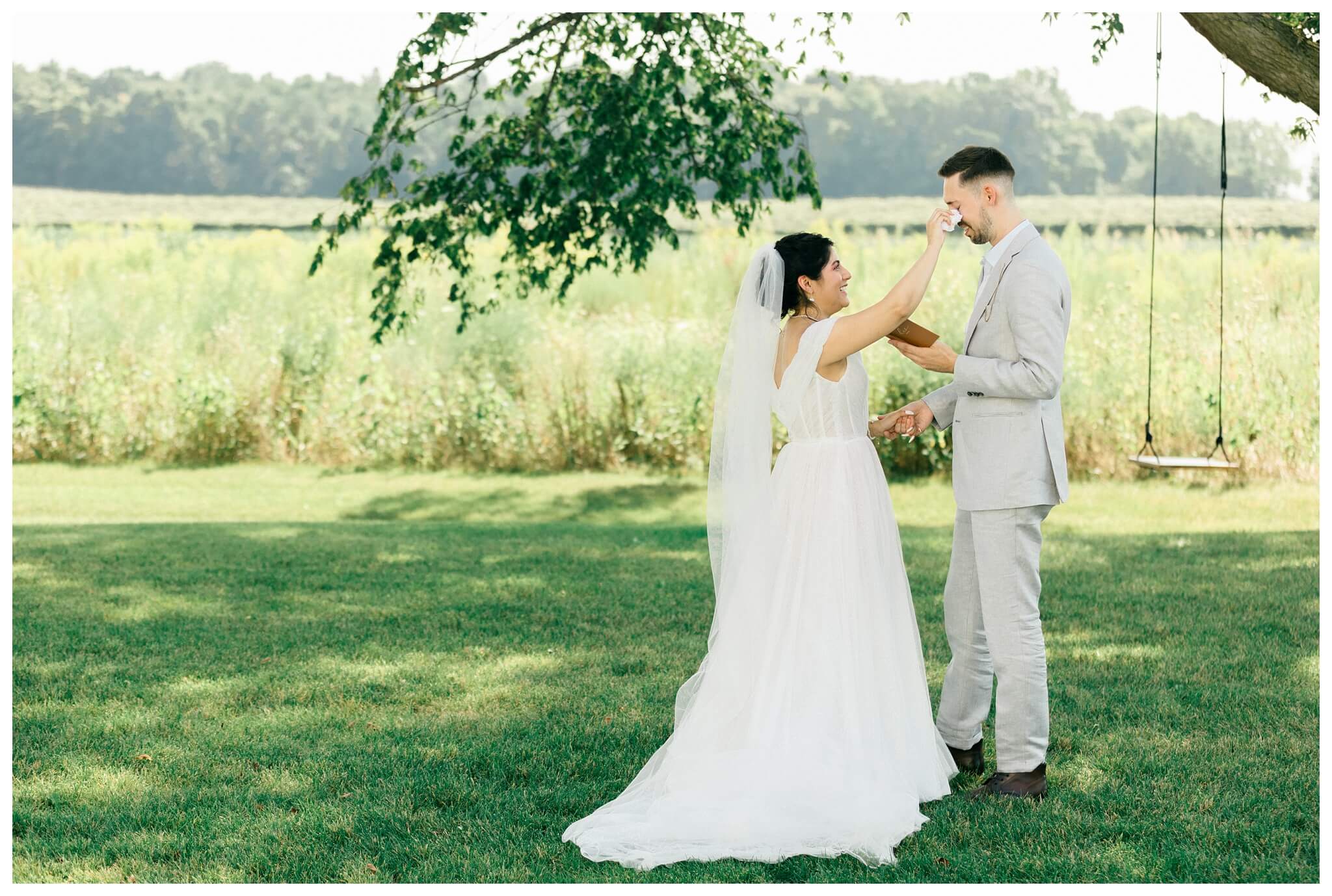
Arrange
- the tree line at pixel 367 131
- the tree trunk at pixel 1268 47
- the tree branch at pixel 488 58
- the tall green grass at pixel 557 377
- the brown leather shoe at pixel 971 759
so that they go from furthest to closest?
1. the tree line at pixel 367 131
2. the tall green grass at pixel 557 377
3. the tree branch at pixel 488 58
4. the tree trunk at pixel 1268 47
5. the brown leather shoe at pixel 971 759

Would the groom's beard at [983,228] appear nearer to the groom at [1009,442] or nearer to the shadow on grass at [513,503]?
the groom at [1009,442]

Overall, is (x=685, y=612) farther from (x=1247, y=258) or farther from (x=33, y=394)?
(x=1247, y=258)

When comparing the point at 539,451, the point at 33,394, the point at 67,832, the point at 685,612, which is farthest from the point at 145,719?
the point at 33,394

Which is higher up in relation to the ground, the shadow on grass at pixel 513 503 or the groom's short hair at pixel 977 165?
the groom's short hair at pixel 977 165

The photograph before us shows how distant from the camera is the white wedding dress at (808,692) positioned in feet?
12.1

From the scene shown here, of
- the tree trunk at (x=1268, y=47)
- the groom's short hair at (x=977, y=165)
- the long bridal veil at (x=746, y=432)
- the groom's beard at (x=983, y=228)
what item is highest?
the tree trunk at (x=1268, y=47)

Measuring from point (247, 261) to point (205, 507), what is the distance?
25.2 ft

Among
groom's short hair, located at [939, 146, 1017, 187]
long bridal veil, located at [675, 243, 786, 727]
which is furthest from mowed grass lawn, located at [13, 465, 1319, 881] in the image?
groom's short hair, located at [939, 146, 1017, 187]

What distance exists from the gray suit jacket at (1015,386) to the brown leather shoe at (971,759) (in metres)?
0.87

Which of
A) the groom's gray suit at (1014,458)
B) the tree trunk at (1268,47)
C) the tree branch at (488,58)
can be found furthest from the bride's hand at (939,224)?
the tree branch at (488,58)

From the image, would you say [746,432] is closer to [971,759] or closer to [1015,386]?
[1015,386]

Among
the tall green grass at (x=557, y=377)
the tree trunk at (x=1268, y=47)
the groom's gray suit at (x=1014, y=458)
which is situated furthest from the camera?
the tall green grass at (x=557, y=377)

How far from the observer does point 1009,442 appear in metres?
4.02

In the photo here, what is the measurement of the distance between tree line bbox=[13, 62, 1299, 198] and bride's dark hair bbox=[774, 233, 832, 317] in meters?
32.6
